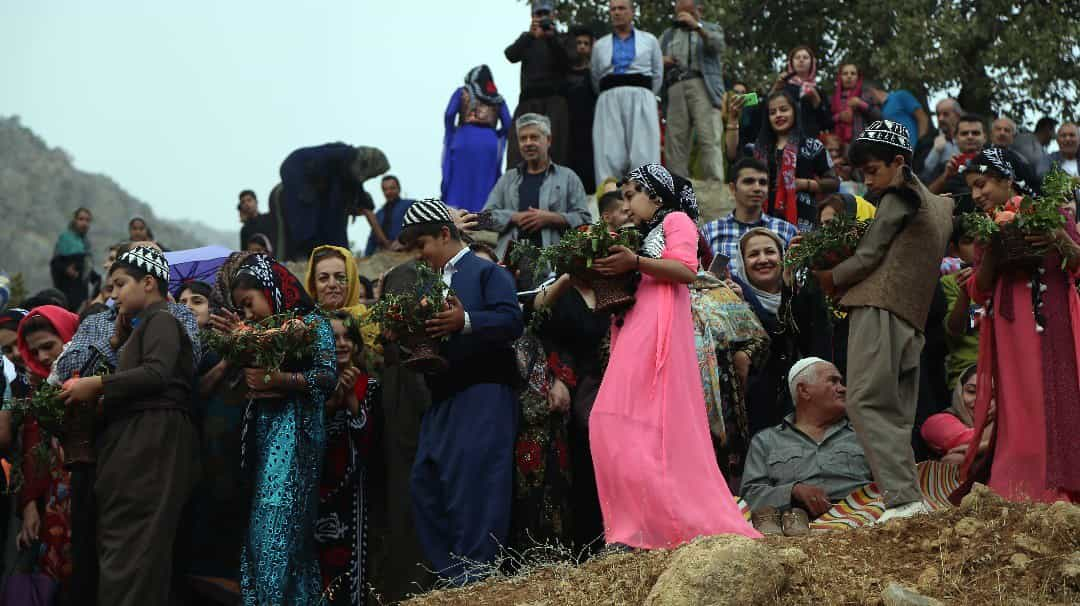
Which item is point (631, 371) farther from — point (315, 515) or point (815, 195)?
point (815, 195)

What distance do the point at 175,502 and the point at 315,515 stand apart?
73 centimetres

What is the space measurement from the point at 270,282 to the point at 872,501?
3387 millimetres

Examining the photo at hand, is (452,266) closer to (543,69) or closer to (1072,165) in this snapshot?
(543,69)

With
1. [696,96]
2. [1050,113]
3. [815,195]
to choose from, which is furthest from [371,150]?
[1050,113]

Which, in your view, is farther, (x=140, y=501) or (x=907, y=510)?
(x=140, y=501)

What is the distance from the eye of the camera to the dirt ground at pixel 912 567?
5.46 metres

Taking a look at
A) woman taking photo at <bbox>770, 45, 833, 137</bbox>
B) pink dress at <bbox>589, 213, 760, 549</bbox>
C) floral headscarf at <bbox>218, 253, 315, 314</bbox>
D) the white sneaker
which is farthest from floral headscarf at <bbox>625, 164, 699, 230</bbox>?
woman taking photo at <bbox>770, 45, 833, 137</bbox>

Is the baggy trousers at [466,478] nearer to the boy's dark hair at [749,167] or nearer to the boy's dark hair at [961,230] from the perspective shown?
the boy's dark hair at [961,230]

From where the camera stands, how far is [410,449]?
838 centimetres

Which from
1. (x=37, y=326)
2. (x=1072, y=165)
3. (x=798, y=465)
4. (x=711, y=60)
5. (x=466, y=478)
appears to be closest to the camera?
(x=466, y=478)

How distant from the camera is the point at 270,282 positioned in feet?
25.7

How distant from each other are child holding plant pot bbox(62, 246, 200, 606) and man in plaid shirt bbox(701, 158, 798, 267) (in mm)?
3763

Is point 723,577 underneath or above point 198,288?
underneath

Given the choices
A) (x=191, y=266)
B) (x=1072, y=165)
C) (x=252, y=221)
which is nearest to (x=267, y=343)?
(x=191, y=266)
